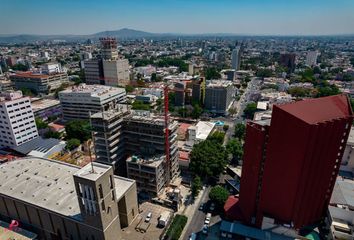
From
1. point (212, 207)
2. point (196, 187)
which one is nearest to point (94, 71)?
point (196, 187)

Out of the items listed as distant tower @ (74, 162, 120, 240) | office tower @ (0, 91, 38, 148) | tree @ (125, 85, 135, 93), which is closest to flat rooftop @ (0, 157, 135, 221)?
distant tower @ (74, 162, 120, 240)

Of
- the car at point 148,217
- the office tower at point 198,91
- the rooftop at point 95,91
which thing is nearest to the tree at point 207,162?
the car at point 148,217

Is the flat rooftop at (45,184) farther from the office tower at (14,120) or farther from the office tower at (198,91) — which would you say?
A: the office tower at (198,91)

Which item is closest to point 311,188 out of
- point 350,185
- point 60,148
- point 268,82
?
point 350,185

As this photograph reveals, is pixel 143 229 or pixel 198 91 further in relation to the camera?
pixel 198 91

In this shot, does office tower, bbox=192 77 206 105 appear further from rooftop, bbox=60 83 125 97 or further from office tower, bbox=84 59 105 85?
office tower, bbox=84 59 105 85

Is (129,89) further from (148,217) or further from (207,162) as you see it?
(148,217)
